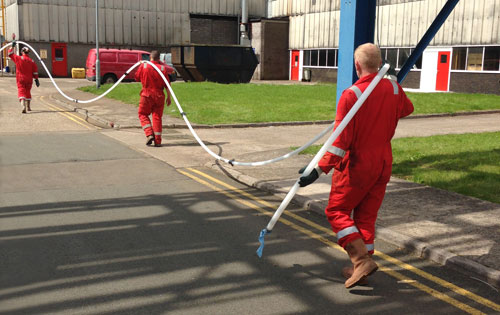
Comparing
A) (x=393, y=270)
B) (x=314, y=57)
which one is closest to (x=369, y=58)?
(x=393, y=270)

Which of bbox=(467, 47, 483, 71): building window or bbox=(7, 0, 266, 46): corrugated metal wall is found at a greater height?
bbox=(7, 0, 266, 46): corrugated metal wall

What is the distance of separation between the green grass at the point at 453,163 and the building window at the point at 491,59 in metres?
16.6

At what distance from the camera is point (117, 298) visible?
4.22 metres

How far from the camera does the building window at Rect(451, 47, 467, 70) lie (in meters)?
29.6

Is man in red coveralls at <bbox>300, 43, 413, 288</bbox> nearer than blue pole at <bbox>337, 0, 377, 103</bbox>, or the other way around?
man in red coveralls at <bbox>300, 43, 413, 288</bbox>

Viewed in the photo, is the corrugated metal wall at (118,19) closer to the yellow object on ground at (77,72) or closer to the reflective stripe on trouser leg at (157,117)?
the yellow object on ground at (77,72)

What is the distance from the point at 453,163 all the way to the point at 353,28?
332 cm

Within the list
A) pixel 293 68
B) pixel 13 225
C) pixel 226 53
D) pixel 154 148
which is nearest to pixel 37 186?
pixel 13 225

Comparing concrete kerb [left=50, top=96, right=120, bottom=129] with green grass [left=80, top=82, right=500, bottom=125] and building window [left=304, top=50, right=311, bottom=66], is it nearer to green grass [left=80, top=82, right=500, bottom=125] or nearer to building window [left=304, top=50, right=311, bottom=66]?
green grass [left=80, top=82, right=500, bottom=125]

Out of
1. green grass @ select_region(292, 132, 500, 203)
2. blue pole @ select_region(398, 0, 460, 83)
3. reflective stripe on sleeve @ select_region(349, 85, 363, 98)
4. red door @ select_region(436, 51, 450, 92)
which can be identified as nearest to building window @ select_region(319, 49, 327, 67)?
red door @ select_region(436, 51, 450, 92)

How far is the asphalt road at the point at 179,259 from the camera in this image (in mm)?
4211

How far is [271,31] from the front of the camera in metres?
43.3

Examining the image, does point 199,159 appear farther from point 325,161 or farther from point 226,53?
point 226,53

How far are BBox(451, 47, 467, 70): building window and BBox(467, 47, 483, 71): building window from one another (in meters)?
0.37
